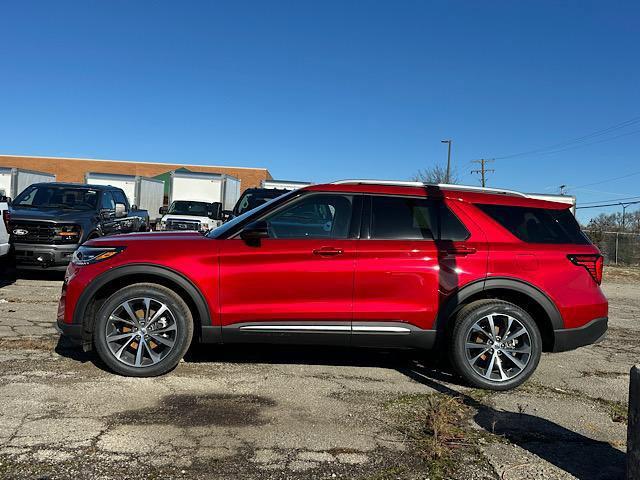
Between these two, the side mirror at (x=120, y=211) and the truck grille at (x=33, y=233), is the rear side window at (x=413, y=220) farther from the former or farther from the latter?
the side mirror at (x=120, y=211)

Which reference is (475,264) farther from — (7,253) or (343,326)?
(7,253)

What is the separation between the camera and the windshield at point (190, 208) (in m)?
17.3

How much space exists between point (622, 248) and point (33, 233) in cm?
Answer: 2304

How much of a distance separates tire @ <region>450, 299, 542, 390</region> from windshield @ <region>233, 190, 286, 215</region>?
320 inches

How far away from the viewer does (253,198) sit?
12.8 m

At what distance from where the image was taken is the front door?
4680 mm

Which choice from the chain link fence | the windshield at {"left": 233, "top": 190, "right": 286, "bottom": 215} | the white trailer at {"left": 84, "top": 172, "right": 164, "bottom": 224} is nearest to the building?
the white trailer at {"left": 84, "top": 172, "right": 164, "bottom": 224}

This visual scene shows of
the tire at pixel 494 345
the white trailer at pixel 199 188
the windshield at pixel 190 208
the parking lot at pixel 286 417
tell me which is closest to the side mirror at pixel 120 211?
the parking lot at pixel 286 417

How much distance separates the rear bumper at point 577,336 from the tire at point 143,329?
325cm

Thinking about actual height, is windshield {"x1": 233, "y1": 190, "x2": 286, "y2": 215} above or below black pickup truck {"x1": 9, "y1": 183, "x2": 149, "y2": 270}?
above

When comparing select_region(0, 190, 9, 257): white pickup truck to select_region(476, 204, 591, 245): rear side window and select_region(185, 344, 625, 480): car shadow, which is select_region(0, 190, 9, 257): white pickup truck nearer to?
select_region(185, 344, 625, 480): car shadow

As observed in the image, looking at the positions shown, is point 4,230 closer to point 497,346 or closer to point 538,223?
point 497,346

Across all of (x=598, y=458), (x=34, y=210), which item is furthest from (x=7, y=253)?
(x=598, y=458)

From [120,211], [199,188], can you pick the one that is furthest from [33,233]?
[199,188]
